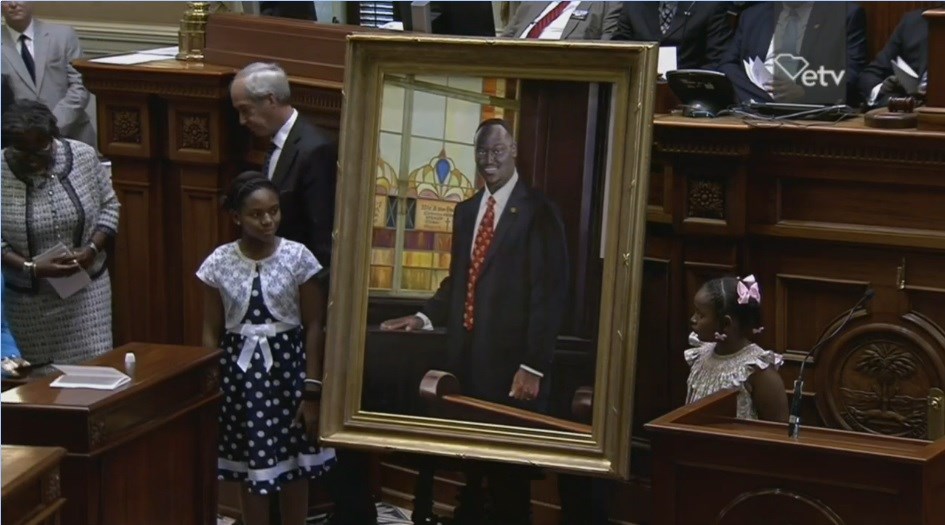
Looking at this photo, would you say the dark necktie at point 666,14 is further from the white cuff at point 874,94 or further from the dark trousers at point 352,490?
the dark trousers at point 352,490

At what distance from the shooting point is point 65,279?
5.58 metres

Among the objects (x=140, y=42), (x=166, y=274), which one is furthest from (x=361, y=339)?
(x=140, y=42)

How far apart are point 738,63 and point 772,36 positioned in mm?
255

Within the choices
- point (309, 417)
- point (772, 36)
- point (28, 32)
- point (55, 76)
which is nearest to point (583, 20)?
point (772, 36)

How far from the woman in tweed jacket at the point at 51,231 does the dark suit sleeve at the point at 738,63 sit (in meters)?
2.19

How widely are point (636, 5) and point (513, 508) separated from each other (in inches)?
103

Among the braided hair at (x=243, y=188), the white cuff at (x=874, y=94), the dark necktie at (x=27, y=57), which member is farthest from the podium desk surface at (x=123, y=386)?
the dark necktie at (x=27, y=57)

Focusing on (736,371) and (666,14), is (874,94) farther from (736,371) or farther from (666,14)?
(736,371)

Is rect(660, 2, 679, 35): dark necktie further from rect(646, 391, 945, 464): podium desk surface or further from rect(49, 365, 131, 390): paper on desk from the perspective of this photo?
rect(49, 365, 131, 390): paper on desk

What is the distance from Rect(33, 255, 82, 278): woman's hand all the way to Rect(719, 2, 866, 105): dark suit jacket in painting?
2.25m

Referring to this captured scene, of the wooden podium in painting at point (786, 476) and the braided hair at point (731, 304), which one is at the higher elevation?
the braided hair at point (731, 304)

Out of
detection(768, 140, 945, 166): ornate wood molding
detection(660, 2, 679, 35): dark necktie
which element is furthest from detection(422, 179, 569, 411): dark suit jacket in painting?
detection(660, 2, 679, 35): dark necktie

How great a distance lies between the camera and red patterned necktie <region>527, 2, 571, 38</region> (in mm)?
6352

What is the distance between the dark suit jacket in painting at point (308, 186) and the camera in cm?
498
